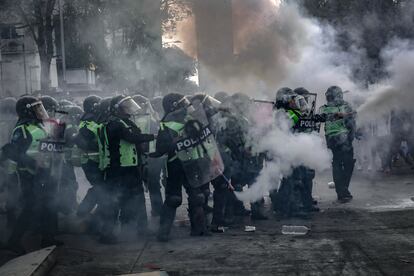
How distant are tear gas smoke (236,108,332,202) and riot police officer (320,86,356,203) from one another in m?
1.20

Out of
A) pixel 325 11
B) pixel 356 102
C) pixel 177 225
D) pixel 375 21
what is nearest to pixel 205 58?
pixel 325 11

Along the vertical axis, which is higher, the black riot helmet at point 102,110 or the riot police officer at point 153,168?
the black riot helmet at point 102,110

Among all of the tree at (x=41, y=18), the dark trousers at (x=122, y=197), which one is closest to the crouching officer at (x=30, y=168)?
the dark trousers at (x=122, y=197)

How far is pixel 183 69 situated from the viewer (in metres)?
21.5

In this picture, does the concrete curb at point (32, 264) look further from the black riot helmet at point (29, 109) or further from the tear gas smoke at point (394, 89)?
the tear gas smoke at point (394, 89)

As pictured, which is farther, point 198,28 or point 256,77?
point 198,28

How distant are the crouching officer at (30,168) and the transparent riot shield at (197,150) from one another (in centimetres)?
185

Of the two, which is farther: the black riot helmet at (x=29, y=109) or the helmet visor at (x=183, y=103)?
the helmet visor at (x=183, y=103)

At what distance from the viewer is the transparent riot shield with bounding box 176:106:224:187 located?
24.6ft

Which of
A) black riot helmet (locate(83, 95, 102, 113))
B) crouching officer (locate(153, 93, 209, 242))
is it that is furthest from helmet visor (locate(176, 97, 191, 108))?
black riot helmet (locate(83, 95, 102, 113))

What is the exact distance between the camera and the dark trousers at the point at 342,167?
10125 mm

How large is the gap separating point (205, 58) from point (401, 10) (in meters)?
→ 5.99

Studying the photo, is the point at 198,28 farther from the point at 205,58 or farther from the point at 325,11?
the point at 325,11

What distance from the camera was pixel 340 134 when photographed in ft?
32.9
